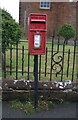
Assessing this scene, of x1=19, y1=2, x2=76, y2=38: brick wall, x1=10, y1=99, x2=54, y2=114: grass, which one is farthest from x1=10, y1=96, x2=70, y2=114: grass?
x1=19, y1=2, x2=76, y2=38: brick wall

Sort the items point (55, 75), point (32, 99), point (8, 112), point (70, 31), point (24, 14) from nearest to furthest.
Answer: point (8, 112) < point (32, 99) < point (55, 75) < point (70, 31) < point (24, 14)

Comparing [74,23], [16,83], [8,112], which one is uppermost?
[74,23]

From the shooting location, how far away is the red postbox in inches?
129

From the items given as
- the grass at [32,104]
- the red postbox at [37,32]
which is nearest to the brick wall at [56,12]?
the grass at [32,104]

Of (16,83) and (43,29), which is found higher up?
(43,29)

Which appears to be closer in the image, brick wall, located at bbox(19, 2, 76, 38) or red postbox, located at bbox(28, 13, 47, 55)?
red postbox, located at bbox(28, 13, 47, 55)

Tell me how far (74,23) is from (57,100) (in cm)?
→ 1311

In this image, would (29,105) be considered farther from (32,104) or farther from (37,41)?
(37,41)

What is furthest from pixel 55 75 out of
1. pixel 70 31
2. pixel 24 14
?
pixel 24 14

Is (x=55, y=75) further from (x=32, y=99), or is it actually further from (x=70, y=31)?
(x=70, y=31)

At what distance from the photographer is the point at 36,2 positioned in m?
16.1

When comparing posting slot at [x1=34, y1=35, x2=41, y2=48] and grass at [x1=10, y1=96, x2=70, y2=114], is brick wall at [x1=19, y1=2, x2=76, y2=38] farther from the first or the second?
posting slot at [x1=34, y1=35, x2=41, y2=48]

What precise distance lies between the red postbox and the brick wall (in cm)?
1256

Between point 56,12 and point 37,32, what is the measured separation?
13.5 meters
